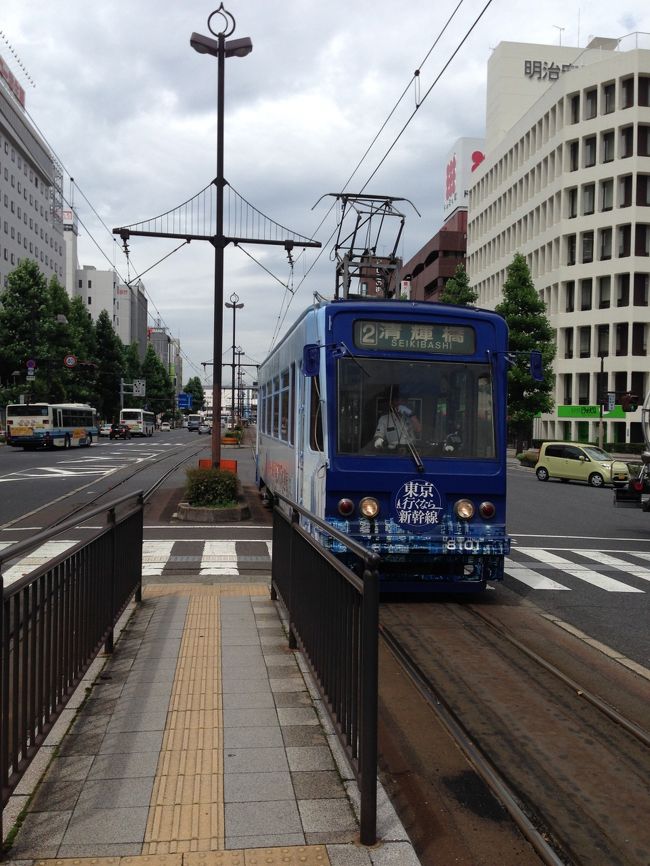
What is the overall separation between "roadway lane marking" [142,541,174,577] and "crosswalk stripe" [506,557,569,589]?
15.1 ft

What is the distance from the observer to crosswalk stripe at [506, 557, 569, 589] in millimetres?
10633

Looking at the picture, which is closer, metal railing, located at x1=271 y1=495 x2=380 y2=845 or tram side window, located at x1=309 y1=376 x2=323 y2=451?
metal railing, located at x1=271 y1=495 x2=380 y2=845

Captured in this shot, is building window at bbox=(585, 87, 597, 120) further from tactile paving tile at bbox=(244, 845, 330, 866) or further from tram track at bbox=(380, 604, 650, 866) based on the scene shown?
tactile paving tile at bbox=(244, 845, 330, 866)

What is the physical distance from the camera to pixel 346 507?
28.5 ft

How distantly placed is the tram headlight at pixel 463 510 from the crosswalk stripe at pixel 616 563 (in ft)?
12.9

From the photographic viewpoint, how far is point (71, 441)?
173 feet

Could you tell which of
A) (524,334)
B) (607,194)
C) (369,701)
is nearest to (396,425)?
(369,701)

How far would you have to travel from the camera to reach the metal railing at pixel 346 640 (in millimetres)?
3498

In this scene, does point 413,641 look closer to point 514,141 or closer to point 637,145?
point 637,145

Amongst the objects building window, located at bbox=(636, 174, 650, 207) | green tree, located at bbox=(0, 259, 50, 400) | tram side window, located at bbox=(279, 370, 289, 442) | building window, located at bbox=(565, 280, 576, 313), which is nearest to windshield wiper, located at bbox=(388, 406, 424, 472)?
tram side window, located at bbox=(279, 370, 289, 442)

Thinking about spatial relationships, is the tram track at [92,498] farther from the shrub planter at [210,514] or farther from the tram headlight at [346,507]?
the tram headlight at [346,507]

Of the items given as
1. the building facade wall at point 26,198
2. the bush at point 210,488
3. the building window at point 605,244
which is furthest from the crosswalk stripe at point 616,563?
the building facade wall at point 26,198

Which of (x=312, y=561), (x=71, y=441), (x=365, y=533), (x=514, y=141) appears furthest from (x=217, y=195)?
(x=514, y=141)

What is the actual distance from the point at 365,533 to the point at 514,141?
73118mm
